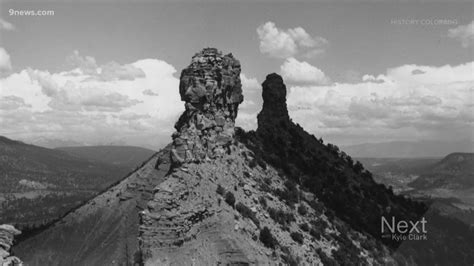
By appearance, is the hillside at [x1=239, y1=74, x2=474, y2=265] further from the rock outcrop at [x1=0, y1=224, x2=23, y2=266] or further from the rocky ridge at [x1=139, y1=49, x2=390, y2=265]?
the rock outcrop at [x1=0, y1=224, x2=23, y2=266]

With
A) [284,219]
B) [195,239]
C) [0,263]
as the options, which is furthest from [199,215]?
[0,263]

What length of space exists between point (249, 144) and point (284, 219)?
1776cm

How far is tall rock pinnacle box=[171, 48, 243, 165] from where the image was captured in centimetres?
4572

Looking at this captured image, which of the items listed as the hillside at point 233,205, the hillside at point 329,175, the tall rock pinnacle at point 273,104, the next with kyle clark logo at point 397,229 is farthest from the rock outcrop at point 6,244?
the next with kyle clark logo at point 397,229

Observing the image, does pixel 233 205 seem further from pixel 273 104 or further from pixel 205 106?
pixel 273 104

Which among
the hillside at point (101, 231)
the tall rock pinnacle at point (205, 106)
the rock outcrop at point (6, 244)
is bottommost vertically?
the hillside at point (101, 231)

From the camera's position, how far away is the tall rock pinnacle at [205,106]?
1800 inches

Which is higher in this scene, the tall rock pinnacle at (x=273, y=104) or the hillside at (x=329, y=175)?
the tall rock pinnacle at (x=273, y=104)

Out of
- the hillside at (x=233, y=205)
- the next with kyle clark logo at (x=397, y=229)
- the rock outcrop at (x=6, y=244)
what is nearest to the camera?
the rock outcrop at (x=6, y=244)

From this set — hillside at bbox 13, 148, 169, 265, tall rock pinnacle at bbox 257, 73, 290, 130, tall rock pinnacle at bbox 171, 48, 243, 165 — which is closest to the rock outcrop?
tall rock pinnacle at bbox 171, 48, 243, 165

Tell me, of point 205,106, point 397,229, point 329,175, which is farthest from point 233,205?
point 397,229

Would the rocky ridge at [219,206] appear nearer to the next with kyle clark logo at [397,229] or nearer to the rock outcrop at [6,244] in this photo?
the next with kyle clark logo at [397,229]

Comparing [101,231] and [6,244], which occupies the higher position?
[6,244]

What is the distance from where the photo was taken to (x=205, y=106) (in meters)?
47.3
